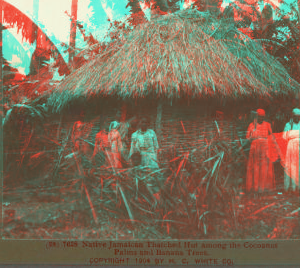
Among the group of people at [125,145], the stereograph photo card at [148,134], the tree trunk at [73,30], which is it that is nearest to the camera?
the stereograph photo card at [148,134]

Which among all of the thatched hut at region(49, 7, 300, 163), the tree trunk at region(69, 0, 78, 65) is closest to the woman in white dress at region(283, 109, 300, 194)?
the thatched hut at region(49, 7, 300, 163)

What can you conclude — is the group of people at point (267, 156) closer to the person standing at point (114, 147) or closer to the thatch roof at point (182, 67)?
the thatch roof at point (182, 67)

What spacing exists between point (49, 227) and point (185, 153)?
7.20 feet

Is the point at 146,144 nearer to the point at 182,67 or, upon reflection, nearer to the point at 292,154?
the point at 182,67

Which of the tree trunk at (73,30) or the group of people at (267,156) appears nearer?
the group of people at (267,156)

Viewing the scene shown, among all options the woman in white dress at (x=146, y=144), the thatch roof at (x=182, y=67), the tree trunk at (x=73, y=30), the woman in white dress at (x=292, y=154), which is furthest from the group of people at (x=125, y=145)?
the woman in white dress at (x=292, y=154)

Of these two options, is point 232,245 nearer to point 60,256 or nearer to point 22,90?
point 60,256

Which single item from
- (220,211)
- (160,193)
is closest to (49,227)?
(160,193)

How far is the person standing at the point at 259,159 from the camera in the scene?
3.02m

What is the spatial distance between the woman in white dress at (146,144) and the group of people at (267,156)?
136 centimetres

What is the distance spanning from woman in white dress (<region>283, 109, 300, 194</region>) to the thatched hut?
45 centimetres

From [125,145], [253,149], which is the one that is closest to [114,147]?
[125,145]

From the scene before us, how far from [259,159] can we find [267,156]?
13 cm

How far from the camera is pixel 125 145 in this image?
3068mm
